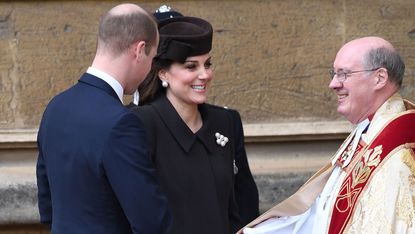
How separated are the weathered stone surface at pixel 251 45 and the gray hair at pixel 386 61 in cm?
150

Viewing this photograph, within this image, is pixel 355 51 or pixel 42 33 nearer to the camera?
pixel 355 51

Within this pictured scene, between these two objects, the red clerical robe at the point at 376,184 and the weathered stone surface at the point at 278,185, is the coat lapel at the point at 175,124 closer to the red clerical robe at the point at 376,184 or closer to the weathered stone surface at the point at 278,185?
the red clerical robe at the point at 376,184

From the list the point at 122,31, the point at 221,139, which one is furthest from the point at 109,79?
the point at 221,139

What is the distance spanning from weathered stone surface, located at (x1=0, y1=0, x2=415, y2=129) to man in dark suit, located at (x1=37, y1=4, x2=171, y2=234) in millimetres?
2141

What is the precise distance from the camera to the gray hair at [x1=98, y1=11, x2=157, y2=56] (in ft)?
12.8

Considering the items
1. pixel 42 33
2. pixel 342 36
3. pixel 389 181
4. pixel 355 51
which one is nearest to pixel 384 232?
pixel 389 181

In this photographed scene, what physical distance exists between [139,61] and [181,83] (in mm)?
800

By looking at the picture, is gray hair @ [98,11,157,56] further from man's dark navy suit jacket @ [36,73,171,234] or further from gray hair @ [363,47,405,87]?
gray hair @ [363,47,405,87]

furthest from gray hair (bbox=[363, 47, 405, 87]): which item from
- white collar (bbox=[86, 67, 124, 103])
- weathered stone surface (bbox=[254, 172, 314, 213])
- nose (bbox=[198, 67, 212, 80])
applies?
weathered stone surface (bbox=[254, 172, 314, 213])

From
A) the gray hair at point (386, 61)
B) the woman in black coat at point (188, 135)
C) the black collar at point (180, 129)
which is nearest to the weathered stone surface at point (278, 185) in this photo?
the woman in black coat at point (188, 135)

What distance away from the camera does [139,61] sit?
3930 mm

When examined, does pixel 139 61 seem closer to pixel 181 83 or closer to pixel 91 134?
pixel 91 134

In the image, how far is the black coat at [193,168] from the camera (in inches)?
180

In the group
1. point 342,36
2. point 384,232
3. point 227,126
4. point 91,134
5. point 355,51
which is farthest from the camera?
point 342,36
